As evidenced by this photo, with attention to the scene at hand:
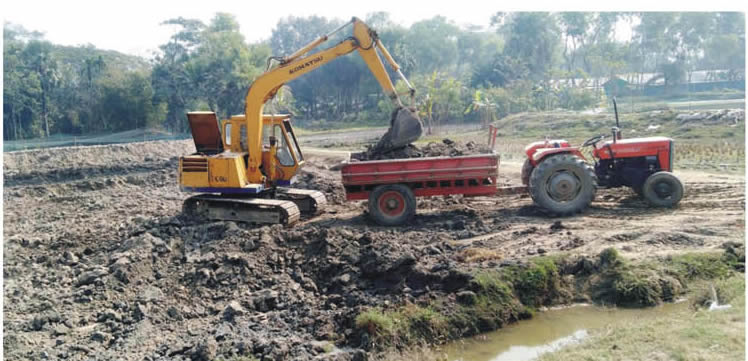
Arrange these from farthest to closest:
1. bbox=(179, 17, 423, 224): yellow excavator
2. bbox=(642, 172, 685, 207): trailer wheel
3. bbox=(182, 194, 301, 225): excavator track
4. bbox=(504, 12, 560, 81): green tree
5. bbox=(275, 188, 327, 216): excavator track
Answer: bbox=(504, 12, 560, 81): green tree → bbox=(275, 188, 327, 216): excavator track → bbox=(179, 17, 423, 224): yellow excavator → bbox=(182, 194, 301, 225): excavator track → bbox=(642, 172, 685, 207): trailer wheel

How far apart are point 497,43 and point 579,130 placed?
134 ft

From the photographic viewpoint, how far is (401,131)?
11.4 m

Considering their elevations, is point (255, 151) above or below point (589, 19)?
below

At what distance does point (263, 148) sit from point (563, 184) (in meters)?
5.81

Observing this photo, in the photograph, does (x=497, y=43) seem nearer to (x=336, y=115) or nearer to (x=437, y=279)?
(x=336, y=115)

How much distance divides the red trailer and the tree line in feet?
53.5

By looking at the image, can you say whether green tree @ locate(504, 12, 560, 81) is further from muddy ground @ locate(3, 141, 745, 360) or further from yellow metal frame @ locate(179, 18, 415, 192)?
yellow metal frame @ locate(179, 18, 415, 192)

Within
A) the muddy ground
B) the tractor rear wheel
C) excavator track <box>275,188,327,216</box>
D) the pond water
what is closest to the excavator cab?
excavator track <box>275,188,327,216</box>

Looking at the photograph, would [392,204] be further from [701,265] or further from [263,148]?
[701,265]

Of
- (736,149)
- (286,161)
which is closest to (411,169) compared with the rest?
(286,161)

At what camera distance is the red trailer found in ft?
35.1

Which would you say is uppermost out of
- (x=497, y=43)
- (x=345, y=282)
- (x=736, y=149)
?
(x=497, y=43)

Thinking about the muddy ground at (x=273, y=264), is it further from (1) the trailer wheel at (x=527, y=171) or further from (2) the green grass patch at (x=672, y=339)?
(2) the green grass patch at (x=672, y=339)

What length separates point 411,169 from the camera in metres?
10.8
